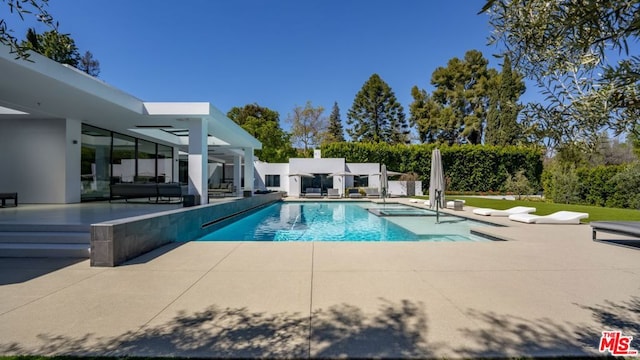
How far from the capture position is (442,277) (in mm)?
4348

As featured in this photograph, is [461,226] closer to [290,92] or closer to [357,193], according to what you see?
[357,193]

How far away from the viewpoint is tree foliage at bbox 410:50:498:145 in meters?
37.6

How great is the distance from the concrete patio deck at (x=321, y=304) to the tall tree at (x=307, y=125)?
36.7m

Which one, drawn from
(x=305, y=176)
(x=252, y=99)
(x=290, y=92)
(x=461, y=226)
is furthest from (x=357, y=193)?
(x=252, y=99)

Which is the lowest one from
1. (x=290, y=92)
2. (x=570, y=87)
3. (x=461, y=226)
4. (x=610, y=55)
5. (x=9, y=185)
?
(x=461, y=226)

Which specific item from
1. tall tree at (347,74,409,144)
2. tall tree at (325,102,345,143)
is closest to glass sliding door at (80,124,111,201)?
tall tree at (347,74,409,144)

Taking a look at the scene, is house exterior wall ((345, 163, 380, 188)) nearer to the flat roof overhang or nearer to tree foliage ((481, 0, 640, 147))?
the flat roof overhang

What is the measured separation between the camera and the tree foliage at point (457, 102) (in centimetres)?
3756

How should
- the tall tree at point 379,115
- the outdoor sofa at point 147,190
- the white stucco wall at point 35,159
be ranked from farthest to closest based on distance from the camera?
the tall tree at point 379,115
the outdoor sofa at point 147,190
the white stucco wall at point 35,159

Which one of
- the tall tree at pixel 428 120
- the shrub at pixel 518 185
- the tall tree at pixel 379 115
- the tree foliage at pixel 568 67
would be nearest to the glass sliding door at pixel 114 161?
the tree foliage at pixel 568 67

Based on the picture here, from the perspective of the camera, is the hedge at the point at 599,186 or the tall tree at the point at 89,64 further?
the tall tree at the point at 89,64

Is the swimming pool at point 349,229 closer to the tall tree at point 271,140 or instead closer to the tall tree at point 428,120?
the tall tree at point 271,140

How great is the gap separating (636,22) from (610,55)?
1307mm

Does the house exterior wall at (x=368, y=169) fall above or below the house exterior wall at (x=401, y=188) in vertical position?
above
